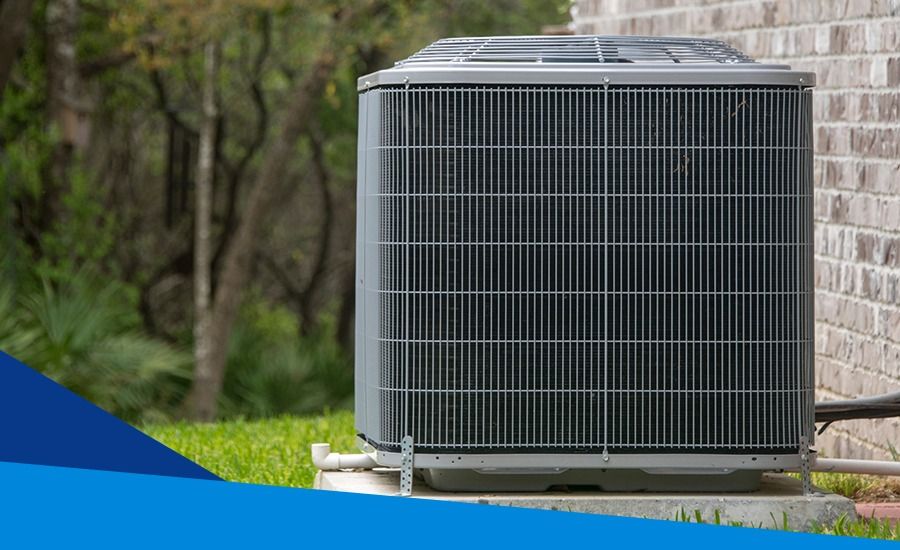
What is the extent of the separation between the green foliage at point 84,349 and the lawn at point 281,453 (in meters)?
4.78

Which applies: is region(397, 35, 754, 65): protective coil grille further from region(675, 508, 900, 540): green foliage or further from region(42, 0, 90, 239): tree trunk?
region(42, 0, 90, 239): tree trunk

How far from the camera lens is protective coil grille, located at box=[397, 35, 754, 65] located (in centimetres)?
512

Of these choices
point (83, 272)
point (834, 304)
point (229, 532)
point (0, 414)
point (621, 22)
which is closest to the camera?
point (229, 532)

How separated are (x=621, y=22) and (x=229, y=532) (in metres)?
6.94

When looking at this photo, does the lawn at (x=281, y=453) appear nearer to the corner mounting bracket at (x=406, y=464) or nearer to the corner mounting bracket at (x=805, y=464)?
the corner mounting bracket at (x=805, y=464)

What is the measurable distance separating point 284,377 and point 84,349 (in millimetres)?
3109

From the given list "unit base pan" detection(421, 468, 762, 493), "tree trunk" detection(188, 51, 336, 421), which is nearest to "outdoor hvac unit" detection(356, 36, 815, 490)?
"unit base pan" detection(421, 468, 762, 493)

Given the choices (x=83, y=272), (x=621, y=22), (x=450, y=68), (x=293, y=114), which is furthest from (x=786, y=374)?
(x=293, y=114)

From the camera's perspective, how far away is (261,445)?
326 inches

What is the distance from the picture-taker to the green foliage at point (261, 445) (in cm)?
696

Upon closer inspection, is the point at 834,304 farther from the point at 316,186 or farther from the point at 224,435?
the point at 316,186

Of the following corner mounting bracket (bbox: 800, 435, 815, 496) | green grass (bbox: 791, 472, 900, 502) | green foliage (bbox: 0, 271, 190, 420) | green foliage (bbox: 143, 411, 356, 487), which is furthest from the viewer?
green foliage (bbox: 0, 271, 190, 420)

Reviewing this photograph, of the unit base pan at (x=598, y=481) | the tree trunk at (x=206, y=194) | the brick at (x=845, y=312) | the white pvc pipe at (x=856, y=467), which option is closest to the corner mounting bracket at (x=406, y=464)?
the unit base pan at (x=598, y=481)

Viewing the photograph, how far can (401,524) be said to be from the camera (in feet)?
13.8
